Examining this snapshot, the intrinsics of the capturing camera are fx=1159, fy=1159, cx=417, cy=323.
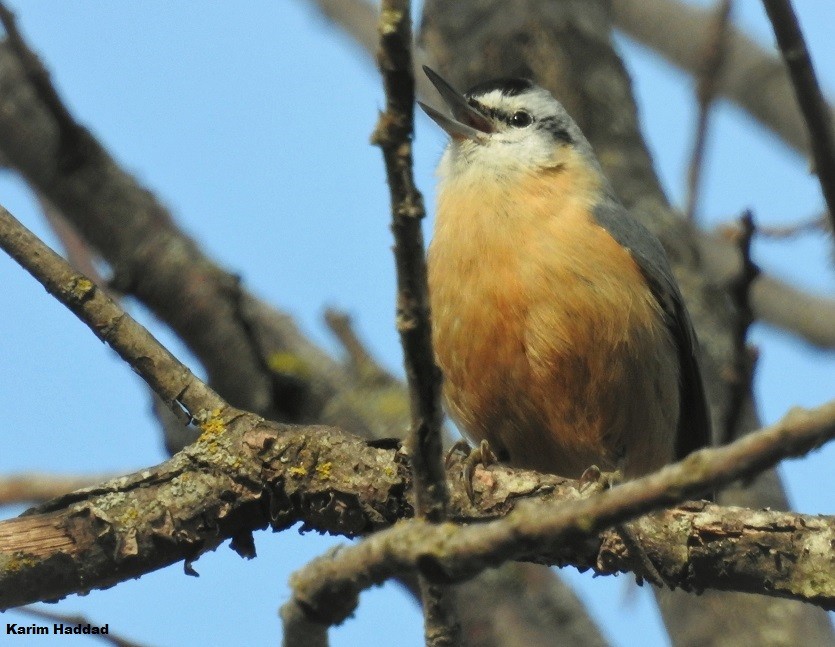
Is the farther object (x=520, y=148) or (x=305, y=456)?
(x=520, y=148)

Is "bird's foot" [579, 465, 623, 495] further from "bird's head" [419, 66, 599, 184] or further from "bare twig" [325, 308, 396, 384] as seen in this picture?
"bare twig" [325, 308, 396, 384]

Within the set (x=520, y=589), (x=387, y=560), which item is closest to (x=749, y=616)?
(x=520, y=589)

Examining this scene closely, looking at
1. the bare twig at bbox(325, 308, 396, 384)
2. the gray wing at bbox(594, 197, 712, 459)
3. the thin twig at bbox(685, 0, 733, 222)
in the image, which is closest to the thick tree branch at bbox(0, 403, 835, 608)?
the gray wing at bbox(594, 197, 712, 459)

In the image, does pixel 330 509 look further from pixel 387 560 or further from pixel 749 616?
pixel 749 616

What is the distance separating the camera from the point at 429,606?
8.70ft

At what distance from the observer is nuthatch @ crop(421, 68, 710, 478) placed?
4586 mm

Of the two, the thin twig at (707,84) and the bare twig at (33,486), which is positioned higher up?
the thin twig at (707,84)

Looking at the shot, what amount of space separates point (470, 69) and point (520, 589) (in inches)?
112

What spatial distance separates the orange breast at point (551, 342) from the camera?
4.58 metres

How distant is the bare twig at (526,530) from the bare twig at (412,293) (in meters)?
0.14

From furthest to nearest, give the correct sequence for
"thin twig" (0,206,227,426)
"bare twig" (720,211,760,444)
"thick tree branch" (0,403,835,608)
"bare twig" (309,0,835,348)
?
"bare twig" (309,0,835,348)
"bare twig" (720,211,760,444)
"thin twig" (0,206,227,426)
"thick tree branch" (0,403,835,608)

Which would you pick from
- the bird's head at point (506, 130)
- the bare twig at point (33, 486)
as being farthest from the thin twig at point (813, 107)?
the bare twig at point (33, 486)

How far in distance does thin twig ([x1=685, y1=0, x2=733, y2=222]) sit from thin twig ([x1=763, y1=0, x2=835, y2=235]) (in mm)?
1690

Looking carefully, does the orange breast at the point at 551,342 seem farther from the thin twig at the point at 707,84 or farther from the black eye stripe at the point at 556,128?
the thin twig at the point at 707,84
